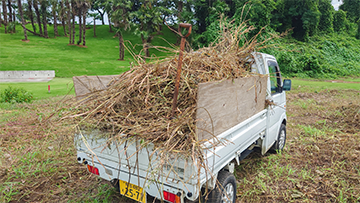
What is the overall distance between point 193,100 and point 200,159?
64cm

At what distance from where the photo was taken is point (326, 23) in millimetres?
26344

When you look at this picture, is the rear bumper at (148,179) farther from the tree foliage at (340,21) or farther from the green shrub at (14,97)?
the tree foliage at (340,21)

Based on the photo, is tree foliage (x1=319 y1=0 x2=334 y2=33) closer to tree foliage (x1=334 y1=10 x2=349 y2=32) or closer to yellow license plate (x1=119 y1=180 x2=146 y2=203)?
tree foliage (x1=334 y1=10 x2=349 y2=32)

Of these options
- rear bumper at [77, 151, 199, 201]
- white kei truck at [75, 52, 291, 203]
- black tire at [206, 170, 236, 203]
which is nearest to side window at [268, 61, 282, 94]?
white kei truck at [75, 52, 291, 203]

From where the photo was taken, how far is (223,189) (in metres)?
2.15

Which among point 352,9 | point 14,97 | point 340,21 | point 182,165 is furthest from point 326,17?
point 182,165

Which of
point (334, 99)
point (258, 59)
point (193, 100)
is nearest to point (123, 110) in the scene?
point (193, 100)

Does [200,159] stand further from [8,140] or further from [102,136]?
[8,140]

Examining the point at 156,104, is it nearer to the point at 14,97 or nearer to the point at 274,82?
the point at 274,82

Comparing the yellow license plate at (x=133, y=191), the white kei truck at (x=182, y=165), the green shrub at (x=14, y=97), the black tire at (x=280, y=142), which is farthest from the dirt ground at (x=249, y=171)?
the green shrub at (x=14, y=97)

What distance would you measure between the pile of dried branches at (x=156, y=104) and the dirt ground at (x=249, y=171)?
0.45 meters

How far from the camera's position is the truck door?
3561 mm

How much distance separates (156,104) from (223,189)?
42.6 inches

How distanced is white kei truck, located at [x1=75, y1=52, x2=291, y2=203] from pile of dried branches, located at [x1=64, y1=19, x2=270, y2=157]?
0.16 metres
